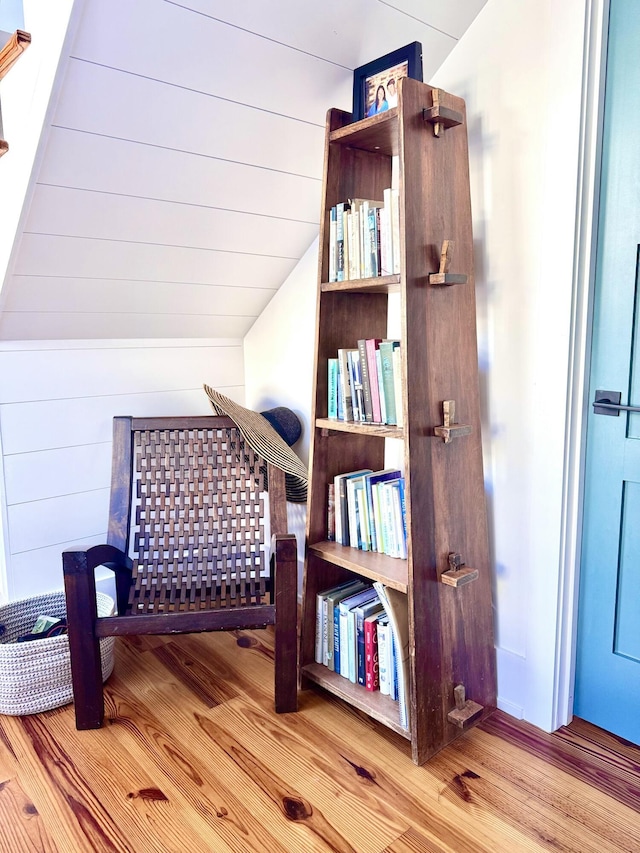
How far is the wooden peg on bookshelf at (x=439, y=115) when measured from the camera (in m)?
1.40

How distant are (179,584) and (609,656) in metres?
1.14

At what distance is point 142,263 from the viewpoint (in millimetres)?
1978

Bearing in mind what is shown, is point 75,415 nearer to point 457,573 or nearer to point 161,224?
point 161,224

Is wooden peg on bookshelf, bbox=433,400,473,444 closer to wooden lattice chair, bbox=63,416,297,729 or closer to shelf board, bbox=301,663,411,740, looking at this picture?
wooden lattice chair, bbox=63,416,297,729

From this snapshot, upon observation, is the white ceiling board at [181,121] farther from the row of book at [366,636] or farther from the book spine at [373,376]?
the row of book at [366,636]

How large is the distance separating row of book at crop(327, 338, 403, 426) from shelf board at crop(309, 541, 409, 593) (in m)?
0.35

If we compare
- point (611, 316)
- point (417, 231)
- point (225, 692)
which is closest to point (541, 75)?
point (417, 231)

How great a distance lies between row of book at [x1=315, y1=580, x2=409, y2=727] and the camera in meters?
1.51

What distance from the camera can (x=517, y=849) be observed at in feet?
4.00

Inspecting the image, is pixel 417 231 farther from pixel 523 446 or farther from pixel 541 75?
pixel 523 446

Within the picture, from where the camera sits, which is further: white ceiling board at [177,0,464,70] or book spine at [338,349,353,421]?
book spine at [338,349,353,421]

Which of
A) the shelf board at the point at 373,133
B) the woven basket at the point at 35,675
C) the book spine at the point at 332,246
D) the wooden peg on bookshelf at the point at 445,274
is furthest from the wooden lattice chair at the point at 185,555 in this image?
the shelf board at the point at 373,133

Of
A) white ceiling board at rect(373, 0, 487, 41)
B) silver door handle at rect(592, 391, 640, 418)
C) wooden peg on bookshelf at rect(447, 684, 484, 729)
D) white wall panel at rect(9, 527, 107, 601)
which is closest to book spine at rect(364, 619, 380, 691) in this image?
wooden peg on bookshelf at rect(447, 684, 484, 729)

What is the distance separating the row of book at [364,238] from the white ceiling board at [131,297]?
74cm
